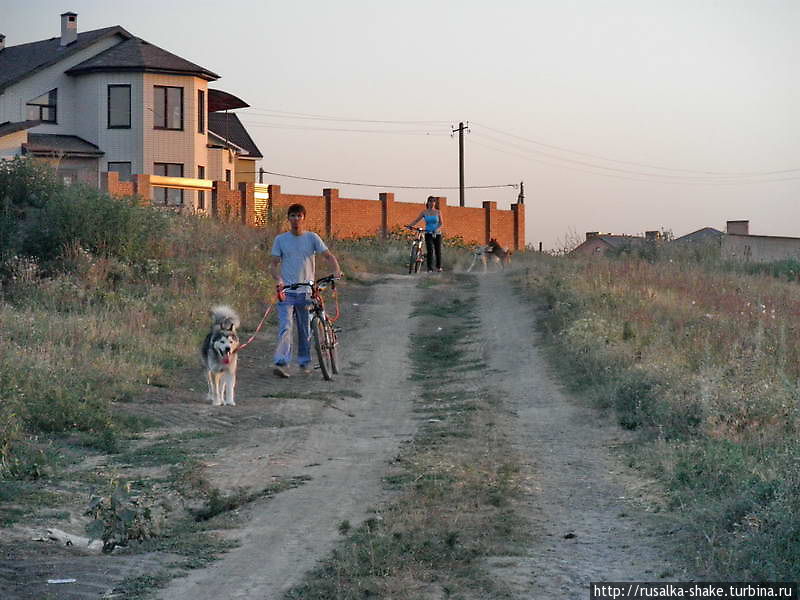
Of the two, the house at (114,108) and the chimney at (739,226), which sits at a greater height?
the house at (114,108)

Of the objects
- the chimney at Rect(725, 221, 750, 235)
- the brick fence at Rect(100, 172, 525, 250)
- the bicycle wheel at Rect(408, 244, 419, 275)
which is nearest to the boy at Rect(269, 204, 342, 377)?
the brick fence at Rect(100, 172, 525, 250)

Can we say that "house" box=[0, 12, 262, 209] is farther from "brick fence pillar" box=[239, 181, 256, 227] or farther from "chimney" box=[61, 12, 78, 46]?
"brick fence pillar" box=[239, 181, 256, 227]

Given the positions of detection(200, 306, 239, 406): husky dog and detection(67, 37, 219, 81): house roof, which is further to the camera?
detection(67, 37, 219, 81): house roof

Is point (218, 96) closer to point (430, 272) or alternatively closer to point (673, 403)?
point (430, 272)

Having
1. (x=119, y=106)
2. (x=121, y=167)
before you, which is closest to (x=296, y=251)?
(x=121, y=167)

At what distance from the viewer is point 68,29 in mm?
41031

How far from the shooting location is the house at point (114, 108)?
3756 cm

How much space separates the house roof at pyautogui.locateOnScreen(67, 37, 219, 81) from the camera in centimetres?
3744

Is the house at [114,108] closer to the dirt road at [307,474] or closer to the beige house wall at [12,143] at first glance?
the beige house wall at [12,143]

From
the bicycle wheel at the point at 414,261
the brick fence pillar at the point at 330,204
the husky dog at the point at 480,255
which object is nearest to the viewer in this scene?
the bicycle wheel at the point at 414,261

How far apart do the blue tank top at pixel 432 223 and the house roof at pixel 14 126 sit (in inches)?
731

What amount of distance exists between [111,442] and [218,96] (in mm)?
34103

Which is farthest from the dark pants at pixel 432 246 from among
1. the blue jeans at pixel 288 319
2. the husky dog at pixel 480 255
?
the blue jeans at pixel 288 319

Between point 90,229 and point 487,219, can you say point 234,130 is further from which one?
point 90,229
